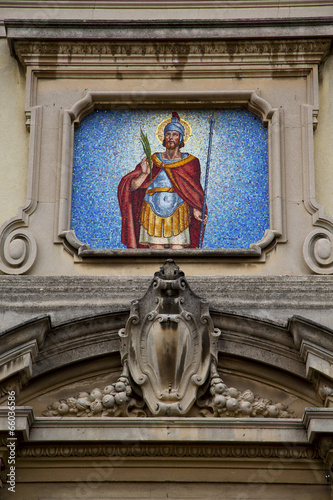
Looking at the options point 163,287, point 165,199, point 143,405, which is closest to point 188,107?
point 165,199

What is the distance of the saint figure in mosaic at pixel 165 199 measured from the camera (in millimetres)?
9438

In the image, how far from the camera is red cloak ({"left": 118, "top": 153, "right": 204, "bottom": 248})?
9.45 metres

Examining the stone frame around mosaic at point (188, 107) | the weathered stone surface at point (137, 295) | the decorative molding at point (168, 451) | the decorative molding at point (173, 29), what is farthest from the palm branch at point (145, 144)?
the decorative molding at point (168, 451)

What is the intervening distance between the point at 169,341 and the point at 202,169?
175 cm

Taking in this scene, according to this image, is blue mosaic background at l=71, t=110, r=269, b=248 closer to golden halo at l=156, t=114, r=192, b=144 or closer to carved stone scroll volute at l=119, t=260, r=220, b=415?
golden halo at l=156, t=114, r=192, b=144

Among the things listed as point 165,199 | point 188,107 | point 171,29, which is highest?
point 171,29

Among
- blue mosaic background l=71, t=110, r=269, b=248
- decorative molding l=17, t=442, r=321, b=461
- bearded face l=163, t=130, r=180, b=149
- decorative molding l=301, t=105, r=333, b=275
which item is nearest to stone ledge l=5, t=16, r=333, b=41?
blue mosaic background l=71, t=110, r=269, b=248

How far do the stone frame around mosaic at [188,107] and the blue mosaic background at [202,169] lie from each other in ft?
0.26

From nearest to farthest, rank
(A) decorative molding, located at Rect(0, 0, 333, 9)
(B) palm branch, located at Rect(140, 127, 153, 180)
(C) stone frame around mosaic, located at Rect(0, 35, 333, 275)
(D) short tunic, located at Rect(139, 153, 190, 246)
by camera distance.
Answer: (C) stone frame around mosaic, located at Rect(0, 35, 333, 275) → (D) short tunic, located at Rect(139, 153, 190, 246) → (B) palm branch, located at Rect(140, 127, 153, 180) → (A) decorative molding, located at Rect(0, 0, 333, 9)

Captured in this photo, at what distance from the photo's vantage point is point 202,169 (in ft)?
31.9

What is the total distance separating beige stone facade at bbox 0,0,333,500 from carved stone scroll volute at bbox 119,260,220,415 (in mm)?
16

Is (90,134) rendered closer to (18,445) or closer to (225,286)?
(225,286)

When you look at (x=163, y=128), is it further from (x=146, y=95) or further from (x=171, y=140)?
(x=146, y=95)

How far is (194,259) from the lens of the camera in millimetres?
9242
